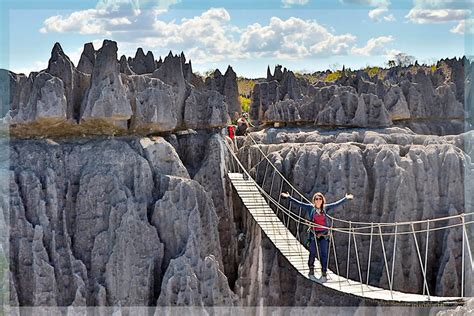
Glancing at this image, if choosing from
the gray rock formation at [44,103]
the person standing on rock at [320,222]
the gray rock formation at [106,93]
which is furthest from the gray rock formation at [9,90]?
the person standing on rock at [320,222]

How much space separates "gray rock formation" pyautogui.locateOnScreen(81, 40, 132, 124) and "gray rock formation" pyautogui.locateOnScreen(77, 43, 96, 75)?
1827 millimetres

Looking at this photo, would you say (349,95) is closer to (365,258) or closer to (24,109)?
(365,258)

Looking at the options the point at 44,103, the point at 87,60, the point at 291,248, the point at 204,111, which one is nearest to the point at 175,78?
the point at 204,111

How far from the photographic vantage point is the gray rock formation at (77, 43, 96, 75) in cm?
1844

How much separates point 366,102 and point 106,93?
380 inches

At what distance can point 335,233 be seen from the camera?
18.1 metres

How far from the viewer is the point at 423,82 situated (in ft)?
97.9

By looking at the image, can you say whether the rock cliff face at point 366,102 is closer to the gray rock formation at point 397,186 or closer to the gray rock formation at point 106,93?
the gray rock formation at point 397,186

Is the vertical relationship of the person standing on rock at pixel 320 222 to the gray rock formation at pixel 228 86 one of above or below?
below

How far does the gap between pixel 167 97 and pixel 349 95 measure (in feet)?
24.8

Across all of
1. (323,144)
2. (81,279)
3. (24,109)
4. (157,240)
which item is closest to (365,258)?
(323,144)

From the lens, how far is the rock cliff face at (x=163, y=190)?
48.6 ft

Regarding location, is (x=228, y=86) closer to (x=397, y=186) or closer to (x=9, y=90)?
(x=397, y=186)

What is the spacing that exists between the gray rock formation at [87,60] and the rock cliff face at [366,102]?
7.59 m
